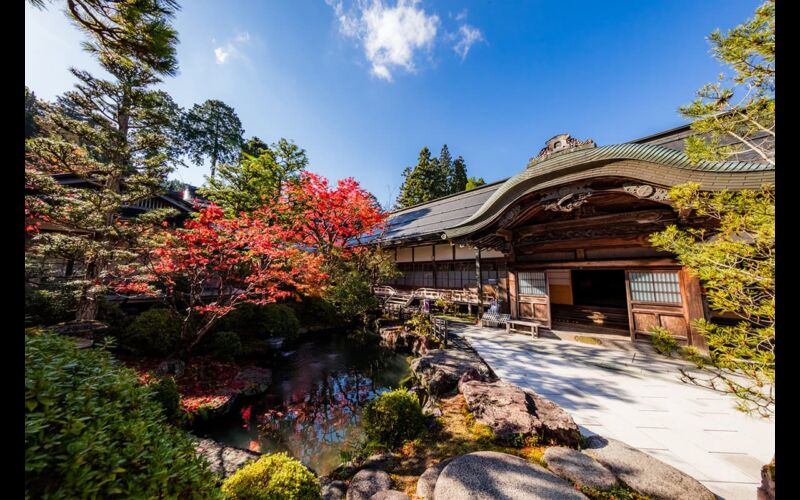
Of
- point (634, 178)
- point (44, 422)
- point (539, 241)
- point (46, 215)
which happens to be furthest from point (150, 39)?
point (539, 241)

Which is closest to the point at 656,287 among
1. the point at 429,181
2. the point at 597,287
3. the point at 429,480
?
the point at 429,480

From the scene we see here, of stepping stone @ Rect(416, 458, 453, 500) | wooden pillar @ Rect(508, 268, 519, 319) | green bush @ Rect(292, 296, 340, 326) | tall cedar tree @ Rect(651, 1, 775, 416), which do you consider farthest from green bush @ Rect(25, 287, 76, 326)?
wooden pillar @ Rect(508, 268, 519, 319)

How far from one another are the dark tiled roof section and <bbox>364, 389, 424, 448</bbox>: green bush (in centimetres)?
940

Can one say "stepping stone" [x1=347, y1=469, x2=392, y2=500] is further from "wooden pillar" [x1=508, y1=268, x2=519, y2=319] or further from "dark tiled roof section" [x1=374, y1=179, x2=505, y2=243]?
"dark tiled roof section" [x1=374, y1=179, x2=505, y2=243]

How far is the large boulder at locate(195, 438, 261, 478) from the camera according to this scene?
3725 mm

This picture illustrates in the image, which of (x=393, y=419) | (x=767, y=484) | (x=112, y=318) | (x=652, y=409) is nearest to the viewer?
(x=767, y=484)

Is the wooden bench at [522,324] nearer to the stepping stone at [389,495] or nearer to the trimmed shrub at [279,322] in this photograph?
the stepping stone at [389,495]

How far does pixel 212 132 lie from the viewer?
29.3 metres

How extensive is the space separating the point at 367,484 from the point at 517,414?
2159mm

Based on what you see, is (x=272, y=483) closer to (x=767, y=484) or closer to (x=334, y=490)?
(x=334, y=490)

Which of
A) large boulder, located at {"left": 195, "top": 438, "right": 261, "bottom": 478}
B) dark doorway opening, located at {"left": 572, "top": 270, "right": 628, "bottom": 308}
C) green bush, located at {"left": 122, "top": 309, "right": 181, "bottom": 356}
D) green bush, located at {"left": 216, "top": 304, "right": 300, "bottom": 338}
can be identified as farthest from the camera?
dark doorway opening, located at {"left": 572, "top": 270, "right": 628, "bottom": 308}

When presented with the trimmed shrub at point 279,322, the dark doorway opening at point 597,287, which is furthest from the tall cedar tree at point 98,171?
the dark doorway opening at point 597,287

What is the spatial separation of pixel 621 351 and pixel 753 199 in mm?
5869

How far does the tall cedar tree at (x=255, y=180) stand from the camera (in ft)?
41.5
